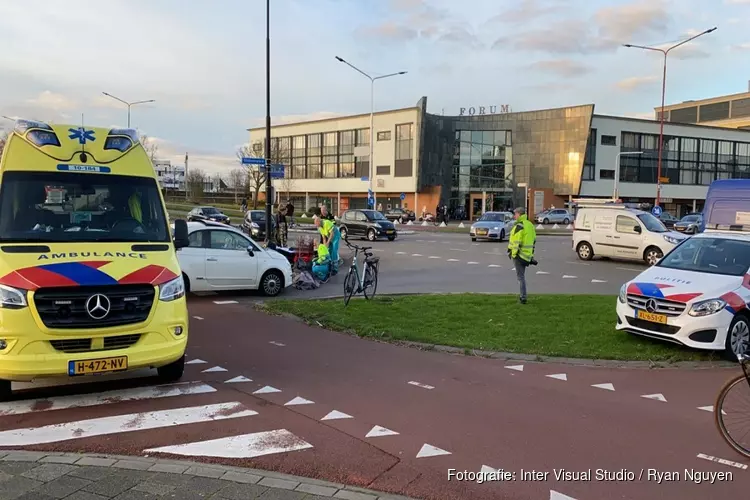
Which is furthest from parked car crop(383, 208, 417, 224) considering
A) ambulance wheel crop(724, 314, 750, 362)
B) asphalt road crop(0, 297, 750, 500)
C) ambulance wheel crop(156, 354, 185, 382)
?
ambulance wheel crop(156, 354, 185, 382)

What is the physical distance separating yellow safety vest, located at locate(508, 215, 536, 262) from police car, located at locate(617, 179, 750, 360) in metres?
2.91

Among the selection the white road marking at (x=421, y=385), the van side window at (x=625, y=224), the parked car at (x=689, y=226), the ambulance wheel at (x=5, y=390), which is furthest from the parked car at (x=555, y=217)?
the ambulance wheel at (x=5, y=390)

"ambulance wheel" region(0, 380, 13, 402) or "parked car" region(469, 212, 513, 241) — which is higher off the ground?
"parked car" region(469, 212, 513, 241)

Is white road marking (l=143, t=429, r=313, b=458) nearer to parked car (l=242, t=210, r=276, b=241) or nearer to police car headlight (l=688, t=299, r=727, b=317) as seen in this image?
police car headlight (l=688, t=299, r=727, b=317)

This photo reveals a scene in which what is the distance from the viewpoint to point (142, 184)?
23.4 feet

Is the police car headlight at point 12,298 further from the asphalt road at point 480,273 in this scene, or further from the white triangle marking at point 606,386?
the asphalt road at point 480,273

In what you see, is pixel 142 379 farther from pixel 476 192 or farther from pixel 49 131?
pixel 476 192

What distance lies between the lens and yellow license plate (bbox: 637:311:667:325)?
8.00 meters

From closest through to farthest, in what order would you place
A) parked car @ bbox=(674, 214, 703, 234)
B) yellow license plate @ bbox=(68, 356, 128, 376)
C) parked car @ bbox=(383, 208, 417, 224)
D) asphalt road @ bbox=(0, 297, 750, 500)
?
1. asphalt road @ bbox=(0, 297, 750, 500)
2. yellow license plate @ bbox=(68, 356, 128, 376)
3. parked car @ bbox=(674, 214, 703, 234)
4. parked car @ bbox=(383, 208, 417, 224)

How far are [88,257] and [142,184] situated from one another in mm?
1507

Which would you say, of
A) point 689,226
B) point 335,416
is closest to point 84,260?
point 335,416

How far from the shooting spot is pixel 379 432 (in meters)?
5.20

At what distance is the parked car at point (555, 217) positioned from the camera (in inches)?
2448

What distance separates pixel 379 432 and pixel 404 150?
66832 millimetres
